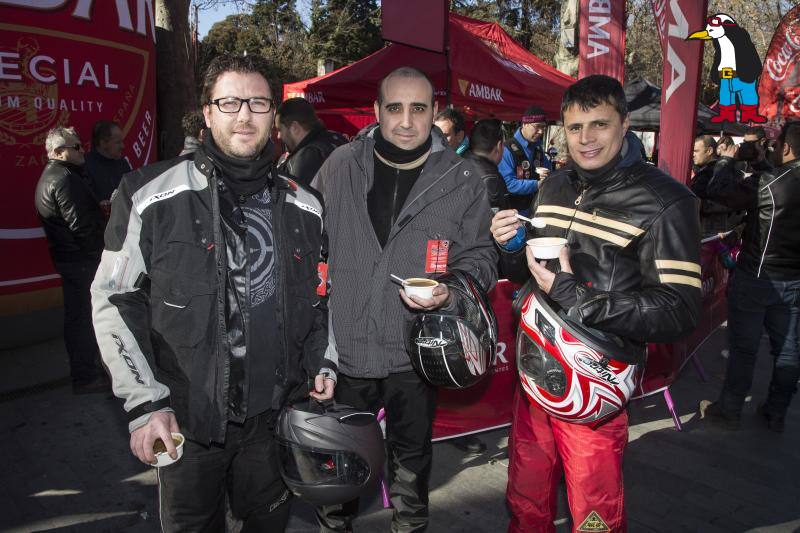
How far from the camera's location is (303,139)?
4.98 metres

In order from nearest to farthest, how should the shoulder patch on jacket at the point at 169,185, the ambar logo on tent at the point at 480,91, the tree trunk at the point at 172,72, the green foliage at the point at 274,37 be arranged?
the shoulder patch on jacket at the point at 169,185
the tree trunk at the point at 172,72
the ambar logo on tent at the point at 480,91
the green foliage at the point at 274,37

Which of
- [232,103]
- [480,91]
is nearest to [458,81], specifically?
[480,91]

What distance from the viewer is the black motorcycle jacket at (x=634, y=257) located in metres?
2.24

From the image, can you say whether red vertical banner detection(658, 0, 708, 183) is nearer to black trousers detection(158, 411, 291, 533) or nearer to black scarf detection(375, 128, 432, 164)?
black scarf detection(375, 128, 432, 164)

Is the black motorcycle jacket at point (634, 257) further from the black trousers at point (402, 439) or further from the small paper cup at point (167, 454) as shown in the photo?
the small paper cup at point (167, 454)

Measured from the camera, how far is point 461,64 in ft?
30.0

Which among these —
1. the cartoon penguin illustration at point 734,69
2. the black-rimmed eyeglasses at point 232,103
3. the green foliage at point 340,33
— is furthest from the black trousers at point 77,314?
the green foliage at point 340,33

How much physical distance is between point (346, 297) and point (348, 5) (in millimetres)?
30897

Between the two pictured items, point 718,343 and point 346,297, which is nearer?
point 346,297

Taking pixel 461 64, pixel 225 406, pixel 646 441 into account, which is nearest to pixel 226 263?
pixel 225 406

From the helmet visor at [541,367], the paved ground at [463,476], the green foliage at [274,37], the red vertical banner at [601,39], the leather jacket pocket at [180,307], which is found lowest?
the paved ground at [463,476]

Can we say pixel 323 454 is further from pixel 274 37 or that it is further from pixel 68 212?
pixel 274 37

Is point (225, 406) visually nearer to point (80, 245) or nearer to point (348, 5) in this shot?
point (80, 245)

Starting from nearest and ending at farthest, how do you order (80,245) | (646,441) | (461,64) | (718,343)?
(646,441), (80,245), (718,343), (461,64)
